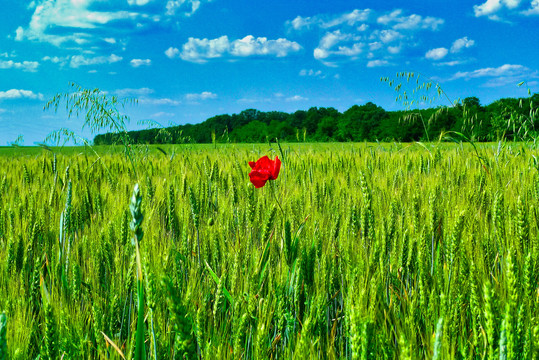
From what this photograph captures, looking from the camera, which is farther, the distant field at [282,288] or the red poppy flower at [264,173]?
the red poppy flower at [264,173]

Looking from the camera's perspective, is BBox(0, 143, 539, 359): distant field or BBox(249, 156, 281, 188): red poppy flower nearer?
BBox(0, 143, 539, 359): distant field

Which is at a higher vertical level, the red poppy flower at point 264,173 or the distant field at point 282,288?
the red poppy flower at point 264,173

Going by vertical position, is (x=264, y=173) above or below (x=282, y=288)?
above

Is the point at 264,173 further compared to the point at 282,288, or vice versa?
the point at 264,173

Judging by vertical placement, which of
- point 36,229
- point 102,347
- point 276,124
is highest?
point 276,124

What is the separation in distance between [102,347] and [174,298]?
0.40 m

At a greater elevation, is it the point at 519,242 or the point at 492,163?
the point at 492,163

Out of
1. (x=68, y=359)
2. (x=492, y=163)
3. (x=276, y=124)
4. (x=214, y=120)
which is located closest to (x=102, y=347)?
(x=68, y=359)

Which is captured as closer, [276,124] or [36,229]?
Answer: [36,229]

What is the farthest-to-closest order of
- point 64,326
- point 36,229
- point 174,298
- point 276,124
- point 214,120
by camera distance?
point 276,124 → point 214,120 → point 36,229 → point 64,326 → point 174,298

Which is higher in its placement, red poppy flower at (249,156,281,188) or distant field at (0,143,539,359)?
red poppy flower at (249,156,281,188)

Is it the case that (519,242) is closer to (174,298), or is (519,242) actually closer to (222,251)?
(222,251)

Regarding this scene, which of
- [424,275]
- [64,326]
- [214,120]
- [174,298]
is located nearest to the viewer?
[174,298]

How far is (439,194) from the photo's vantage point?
2.03 meters
